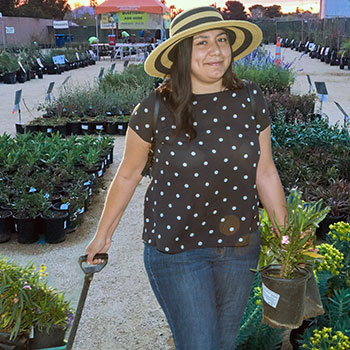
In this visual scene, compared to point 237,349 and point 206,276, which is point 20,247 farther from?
point 206,276

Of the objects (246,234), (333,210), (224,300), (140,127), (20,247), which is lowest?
(20,247)

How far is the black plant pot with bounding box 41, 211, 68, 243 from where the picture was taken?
429 centimetres

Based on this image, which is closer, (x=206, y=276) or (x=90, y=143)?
(x=206, y=276)

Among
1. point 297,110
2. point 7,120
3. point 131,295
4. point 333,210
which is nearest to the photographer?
point 131,295

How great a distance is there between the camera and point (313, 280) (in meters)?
1.82

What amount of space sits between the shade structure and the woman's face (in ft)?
69.4

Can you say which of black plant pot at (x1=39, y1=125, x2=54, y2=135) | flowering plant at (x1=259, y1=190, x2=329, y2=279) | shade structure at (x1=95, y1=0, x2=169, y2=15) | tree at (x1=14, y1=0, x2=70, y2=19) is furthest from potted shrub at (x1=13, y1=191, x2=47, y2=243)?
tree at (x1=14, y1=0, x2=70, y2=19)

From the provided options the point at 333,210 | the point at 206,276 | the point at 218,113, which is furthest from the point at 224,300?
the point at 333,210

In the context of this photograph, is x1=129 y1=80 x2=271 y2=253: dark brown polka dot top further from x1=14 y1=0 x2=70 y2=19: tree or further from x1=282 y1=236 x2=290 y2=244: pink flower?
x1=14 y1=0 x2=70 y2=19: tree

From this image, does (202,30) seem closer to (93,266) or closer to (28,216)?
(93,266)

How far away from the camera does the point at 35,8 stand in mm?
49344

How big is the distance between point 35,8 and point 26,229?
4937 centimetres

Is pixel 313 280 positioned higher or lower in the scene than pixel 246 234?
lower

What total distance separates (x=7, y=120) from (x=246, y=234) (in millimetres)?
8762
